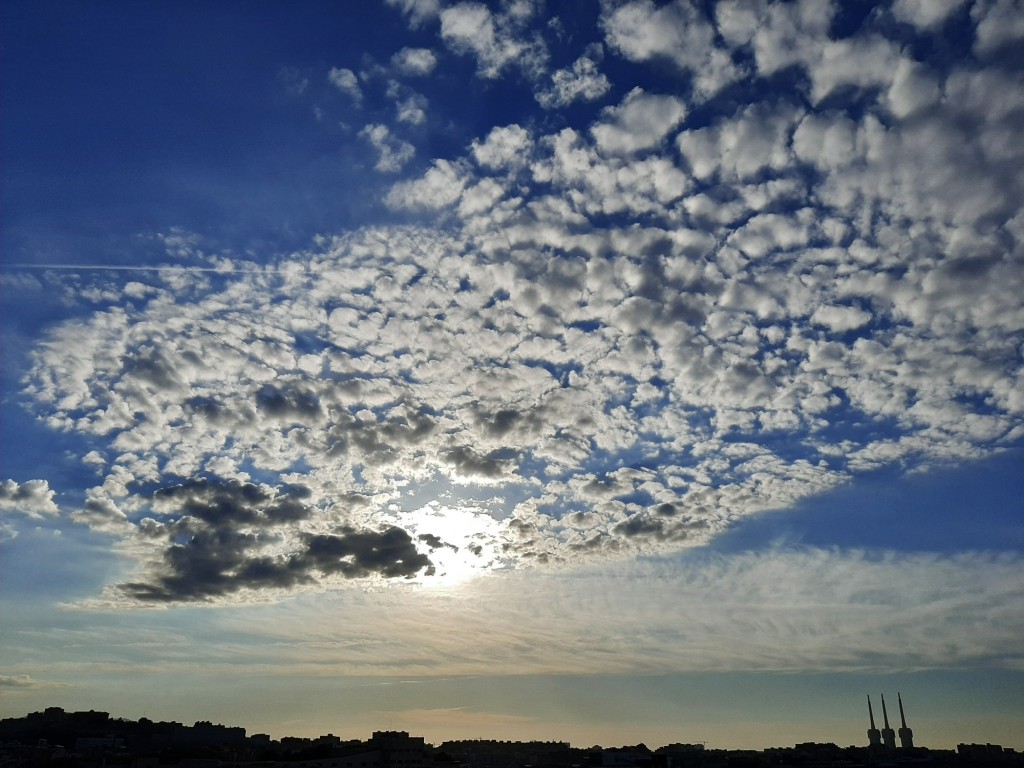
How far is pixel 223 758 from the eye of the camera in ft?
636

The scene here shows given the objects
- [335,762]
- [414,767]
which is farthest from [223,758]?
[414,767]

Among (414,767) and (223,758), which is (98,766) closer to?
(223,758)

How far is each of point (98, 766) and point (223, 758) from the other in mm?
33476

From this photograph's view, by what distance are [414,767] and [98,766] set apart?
279 ft

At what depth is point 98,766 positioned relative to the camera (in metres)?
193

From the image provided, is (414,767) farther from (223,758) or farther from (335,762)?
(223,758)

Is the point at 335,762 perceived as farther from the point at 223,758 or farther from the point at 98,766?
the point at 98,766

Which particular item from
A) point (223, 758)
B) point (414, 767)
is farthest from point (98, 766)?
point (414, 767)

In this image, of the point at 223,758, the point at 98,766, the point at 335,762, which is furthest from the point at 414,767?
the point at 98,766

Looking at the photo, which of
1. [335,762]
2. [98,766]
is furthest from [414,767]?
[98,766]

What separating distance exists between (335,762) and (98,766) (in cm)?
6537

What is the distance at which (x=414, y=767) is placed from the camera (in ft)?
655

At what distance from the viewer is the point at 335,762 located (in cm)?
18888
